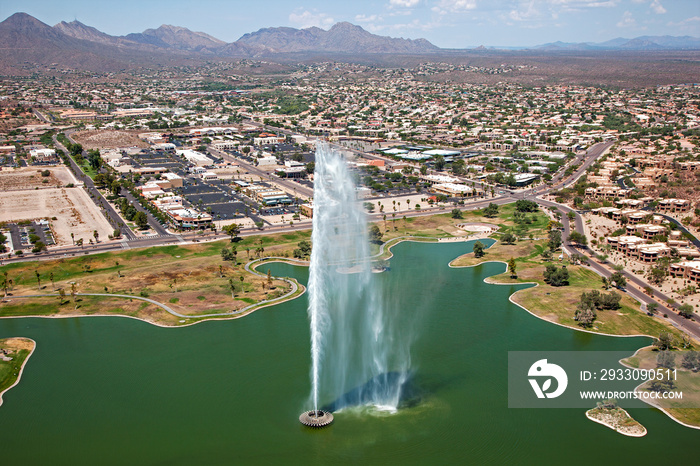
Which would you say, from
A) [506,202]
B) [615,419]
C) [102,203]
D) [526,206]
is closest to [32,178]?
[102,203]

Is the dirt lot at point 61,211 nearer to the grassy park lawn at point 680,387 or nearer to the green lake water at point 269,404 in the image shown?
the green lake water at point 269,404

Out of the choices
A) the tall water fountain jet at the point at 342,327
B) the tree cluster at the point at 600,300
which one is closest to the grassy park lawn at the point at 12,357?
the tall water fountain jet at the point at 342,327

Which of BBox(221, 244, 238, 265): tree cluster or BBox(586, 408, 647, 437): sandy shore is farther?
BBox(221, 244, 238, 265): tree cluster

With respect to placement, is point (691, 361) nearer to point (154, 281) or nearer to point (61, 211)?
point (154, 281)

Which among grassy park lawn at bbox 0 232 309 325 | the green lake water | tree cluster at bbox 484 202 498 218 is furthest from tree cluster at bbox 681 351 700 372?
tree cluster at bbox 484 202 498 218

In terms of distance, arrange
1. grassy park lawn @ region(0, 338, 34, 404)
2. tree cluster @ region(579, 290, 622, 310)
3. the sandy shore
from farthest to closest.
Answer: tree cluster @ region(579, 290, 622, 310), grassy park lawn @ region(0, 338, 34, 404), the sandy shore

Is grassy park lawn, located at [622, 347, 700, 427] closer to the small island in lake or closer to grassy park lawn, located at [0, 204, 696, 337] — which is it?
the small island in lake
